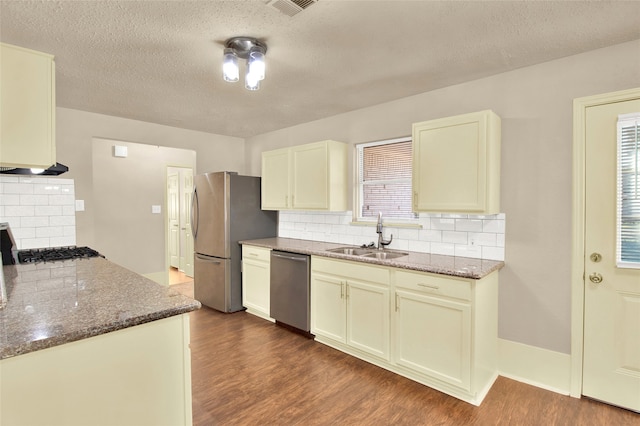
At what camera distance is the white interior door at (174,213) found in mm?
6379

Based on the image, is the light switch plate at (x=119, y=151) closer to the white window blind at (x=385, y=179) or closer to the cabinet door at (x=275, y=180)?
the cabinet door at (x=275, y=180)

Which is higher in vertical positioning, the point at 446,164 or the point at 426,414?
the point at 446,164

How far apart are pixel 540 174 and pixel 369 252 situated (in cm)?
158

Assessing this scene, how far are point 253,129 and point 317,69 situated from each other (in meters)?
2.25

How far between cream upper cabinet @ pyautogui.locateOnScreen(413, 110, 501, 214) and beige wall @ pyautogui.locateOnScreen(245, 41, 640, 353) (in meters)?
0.16

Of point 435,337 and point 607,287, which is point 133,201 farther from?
point 607,287

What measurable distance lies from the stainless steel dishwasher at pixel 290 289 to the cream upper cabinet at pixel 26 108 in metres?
Answer: 2.21

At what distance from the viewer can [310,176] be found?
12.1 feet

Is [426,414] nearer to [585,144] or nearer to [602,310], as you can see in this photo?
[602,310]

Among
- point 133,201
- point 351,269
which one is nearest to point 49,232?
point 133,201

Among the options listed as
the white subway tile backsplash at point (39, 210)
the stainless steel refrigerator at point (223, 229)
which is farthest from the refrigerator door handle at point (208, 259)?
the white subway tile backsplash at point (39, 210)

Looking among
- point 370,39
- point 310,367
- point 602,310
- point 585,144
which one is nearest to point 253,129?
point 370,39

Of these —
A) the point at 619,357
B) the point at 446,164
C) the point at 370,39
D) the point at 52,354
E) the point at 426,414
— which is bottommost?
the point at 426,414

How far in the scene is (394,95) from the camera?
317cm
